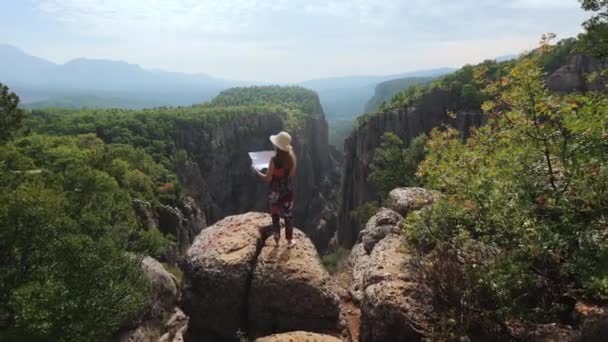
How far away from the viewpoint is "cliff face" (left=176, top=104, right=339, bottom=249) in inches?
3950

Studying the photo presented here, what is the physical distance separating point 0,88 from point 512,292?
121ft

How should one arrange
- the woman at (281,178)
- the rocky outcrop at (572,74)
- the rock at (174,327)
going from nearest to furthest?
the woman at (281,178) < the rock at (174,327) < the rocky outcrop at (572,74)

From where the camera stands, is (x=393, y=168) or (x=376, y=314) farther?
(x=393, y=168)

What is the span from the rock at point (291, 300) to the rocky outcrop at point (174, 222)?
3212 cm

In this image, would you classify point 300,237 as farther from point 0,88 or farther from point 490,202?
point 0,88

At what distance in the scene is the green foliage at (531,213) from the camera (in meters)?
7.55

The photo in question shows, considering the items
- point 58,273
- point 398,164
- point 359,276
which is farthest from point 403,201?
point 398,164

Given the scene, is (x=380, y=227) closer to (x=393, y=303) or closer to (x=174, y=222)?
(x=393, y=303)

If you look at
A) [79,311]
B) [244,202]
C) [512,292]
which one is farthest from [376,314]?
[244,202]

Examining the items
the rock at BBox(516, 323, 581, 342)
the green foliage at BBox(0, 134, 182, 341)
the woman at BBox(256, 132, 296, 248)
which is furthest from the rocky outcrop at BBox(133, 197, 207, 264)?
the rock at BBox(516, 323, 581, 342)

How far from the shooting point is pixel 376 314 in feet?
33.6

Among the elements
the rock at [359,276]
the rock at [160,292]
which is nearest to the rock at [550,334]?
the rock at [359,276]

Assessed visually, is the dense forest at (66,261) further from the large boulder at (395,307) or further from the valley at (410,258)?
the large boulder at (395,307)

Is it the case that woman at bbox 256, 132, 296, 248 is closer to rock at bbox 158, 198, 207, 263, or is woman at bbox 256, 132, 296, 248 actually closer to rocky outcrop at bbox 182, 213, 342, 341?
rocky outcrop at bbox 182, 213, 342, 341
